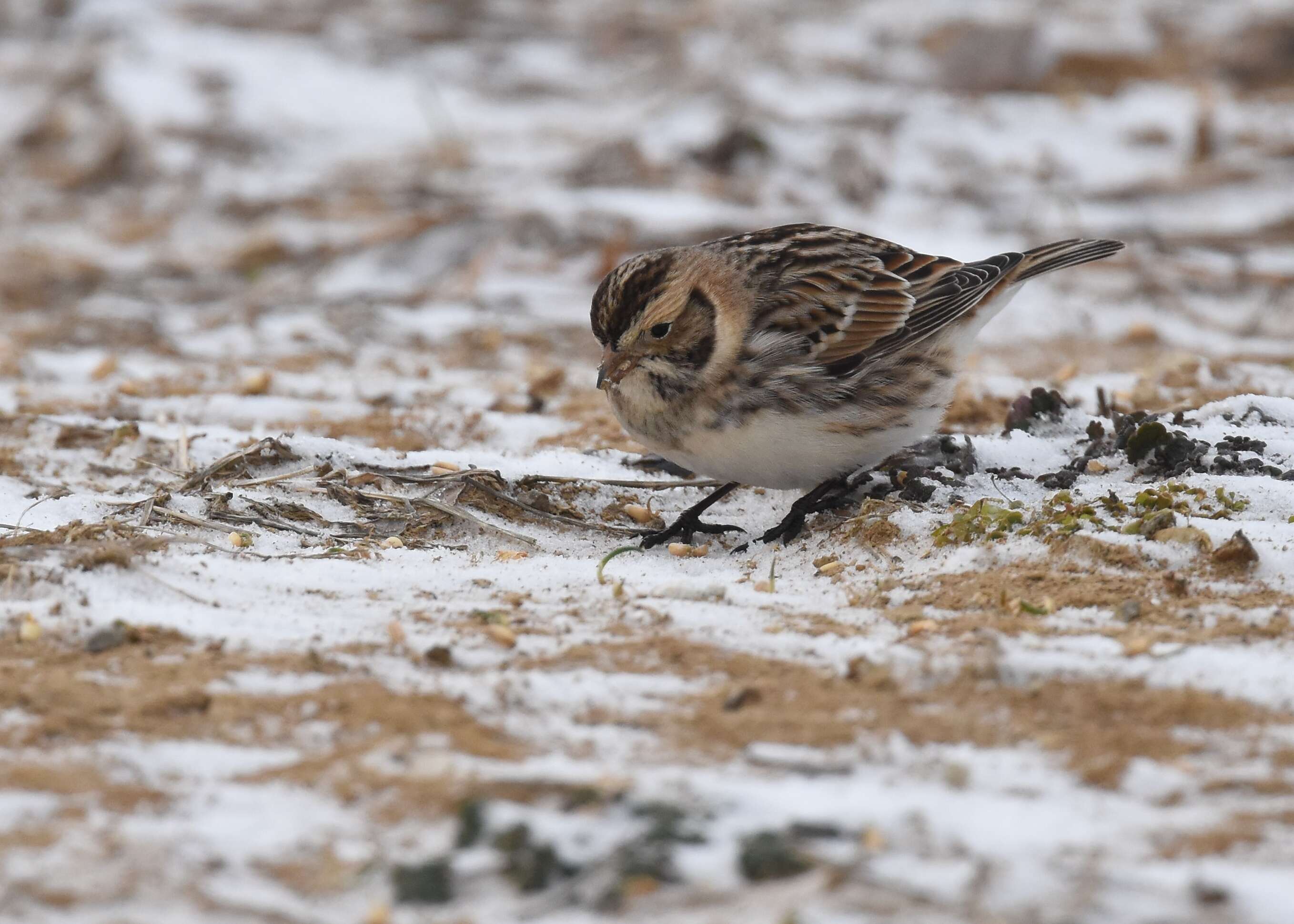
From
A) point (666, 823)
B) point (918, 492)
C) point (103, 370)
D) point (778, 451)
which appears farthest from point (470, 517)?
point (103, 370)

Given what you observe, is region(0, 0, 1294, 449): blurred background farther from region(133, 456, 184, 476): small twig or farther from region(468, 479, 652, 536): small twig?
region(468, 479, 652, 536): small twig

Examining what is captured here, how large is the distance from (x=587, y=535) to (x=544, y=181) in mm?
5122

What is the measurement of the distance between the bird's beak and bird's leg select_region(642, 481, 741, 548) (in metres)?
0.51

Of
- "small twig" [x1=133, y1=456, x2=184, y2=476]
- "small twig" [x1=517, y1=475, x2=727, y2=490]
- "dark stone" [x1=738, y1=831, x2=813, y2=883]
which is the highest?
"small twig" [x1=517, y1=475, x2=727, y2=490]

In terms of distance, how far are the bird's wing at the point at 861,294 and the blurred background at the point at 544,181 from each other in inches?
36.9

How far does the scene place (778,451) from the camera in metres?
4.75

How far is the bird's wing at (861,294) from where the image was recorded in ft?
16.6

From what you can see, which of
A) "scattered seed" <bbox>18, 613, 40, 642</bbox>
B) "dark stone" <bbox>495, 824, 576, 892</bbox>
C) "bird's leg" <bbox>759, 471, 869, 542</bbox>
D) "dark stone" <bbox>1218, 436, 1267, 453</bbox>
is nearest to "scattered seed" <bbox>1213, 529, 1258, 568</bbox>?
"dark stone" <bbox>1218, 436, 1267, 453</bbox>

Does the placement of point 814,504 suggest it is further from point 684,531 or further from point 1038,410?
point 1038,410

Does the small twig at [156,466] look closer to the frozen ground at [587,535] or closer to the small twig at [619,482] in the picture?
the frozen ground at [587,535]

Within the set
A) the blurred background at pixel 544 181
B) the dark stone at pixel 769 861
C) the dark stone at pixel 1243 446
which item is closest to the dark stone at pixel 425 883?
the dark stone at pixel 769 861

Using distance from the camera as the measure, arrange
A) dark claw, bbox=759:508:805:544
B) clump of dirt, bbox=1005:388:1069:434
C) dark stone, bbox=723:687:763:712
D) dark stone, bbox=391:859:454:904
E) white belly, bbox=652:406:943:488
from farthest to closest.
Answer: clump of dirt, bbox=1005:388:1069:434, dark claw, bbox=759:508:805:544, white belly, bbox=652:406:943:488, dark stone, bbox=723:687:763:712, dark stone, bbox=391:859:454:904

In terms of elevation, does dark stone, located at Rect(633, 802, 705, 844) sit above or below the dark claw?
below

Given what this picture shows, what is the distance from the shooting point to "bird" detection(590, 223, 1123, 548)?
480 cm
